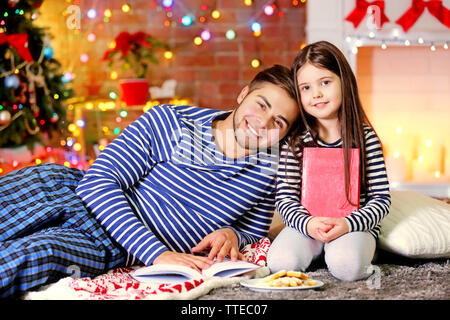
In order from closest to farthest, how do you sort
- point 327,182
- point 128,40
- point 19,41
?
point 327,182, point 19,41, point 128,40

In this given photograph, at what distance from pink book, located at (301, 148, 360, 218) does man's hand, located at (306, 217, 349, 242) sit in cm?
7

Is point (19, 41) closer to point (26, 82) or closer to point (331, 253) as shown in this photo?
point (26, 82)

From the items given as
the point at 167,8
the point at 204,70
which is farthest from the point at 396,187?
the point at 167,8

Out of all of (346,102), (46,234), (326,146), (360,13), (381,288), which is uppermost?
(360,13)

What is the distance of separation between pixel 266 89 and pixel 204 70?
6.92ft

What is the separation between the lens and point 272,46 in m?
3.49

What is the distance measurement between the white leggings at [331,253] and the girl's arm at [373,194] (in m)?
0.03

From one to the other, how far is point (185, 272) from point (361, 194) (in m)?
0.51

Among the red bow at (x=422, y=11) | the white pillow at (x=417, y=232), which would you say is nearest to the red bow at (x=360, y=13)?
the red bow at (x=422, y=11)

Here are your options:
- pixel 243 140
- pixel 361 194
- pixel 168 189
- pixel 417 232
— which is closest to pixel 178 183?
pixel 168 189

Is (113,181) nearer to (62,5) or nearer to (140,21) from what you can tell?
(140,21)

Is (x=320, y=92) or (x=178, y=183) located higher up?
(x=320, y=92)

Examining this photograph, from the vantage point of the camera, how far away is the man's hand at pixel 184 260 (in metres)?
1.25

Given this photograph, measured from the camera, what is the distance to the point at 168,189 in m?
1.47
